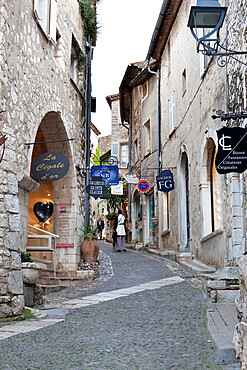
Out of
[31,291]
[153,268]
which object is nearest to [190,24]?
[31,291]

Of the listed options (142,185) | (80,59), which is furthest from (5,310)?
(142,185)

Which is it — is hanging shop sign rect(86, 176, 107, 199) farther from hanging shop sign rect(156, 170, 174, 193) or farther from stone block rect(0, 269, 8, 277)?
stone block rect(0, 269, 8, 277)

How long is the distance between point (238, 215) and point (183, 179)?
5.98 m

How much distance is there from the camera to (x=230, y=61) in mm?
8086

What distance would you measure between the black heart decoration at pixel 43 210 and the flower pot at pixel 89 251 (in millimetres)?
1198

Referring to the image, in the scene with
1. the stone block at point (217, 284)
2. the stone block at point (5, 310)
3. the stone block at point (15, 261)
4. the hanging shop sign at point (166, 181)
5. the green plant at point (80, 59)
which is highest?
the green plant at point (80, 59)

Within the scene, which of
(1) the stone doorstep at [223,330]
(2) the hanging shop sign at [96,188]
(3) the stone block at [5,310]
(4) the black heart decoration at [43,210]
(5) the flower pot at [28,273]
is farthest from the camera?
(2) the hanging shop sign at [96,188]

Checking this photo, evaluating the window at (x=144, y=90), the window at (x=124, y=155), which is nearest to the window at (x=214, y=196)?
the window at (x=144, y=90)

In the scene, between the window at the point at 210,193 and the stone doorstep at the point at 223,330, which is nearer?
the stone doorstep at the point at 223,330

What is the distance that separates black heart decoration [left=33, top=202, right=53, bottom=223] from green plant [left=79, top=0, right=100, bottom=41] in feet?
16.3

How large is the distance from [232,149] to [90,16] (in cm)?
773

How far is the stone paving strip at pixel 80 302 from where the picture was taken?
5.00m

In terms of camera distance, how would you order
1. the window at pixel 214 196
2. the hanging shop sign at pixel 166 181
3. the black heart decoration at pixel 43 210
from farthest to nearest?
the hanging shop sign at pixel 166 181 < the black heart decoration at pixel 43 210 < the window at pixel 214 196

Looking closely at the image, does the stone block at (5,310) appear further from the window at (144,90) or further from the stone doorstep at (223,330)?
the window at (144,90)
